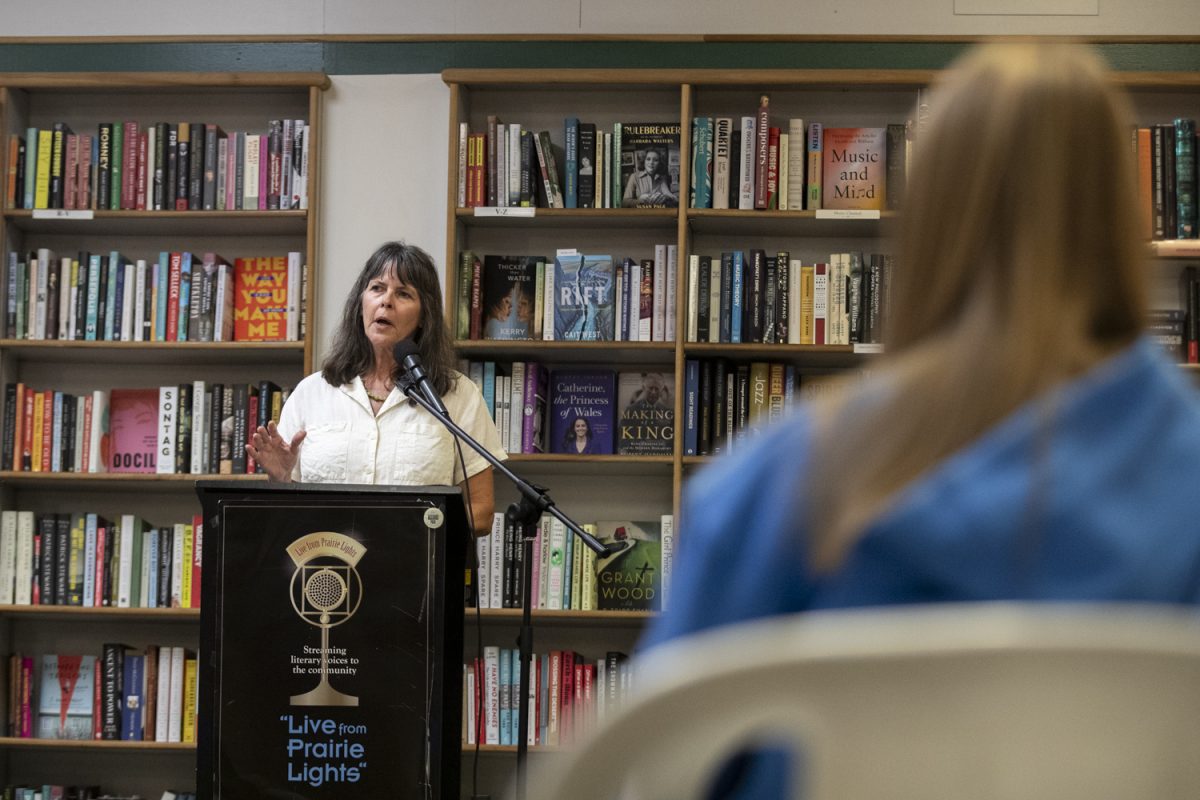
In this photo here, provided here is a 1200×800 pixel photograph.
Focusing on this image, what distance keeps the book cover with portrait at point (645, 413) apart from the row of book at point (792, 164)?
0.57m

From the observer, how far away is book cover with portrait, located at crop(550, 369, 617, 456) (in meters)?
4.08

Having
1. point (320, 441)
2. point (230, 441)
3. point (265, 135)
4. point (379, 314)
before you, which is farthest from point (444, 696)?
point (265, 135)

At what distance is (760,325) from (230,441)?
1.68 metres

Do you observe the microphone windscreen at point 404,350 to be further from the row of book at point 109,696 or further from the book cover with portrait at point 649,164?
the row of book at point 109,696

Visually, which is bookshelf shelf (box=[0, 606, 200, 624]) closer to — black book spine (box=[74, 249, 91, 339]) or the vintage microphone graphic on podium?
black book spine (box=[74, 249, 91, 339])

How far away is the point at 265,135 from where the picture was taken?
4.17 m

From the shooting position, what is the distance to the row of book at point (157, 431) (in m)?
4.08

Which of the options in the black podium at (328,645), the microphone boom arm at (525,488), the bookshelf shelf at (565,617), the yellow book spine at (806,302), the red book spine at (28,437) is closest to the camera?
the black podium at (328,645)

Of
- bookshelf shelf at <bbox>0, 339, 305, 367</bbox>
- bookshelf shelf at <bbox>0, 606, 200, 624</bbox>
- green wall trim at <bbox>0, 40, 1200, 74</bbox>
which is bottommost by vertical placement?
bookshelf shelf at <bbox>0, 606, 200, 624</bbox>

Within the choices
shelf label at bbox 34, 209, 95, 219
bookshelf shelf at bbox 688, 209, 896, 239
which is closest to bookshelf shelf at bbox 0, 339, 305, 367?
shelf label at bbox 34, 209, 95, 219

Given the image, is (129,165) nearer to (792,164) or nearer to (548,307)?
(548,307)

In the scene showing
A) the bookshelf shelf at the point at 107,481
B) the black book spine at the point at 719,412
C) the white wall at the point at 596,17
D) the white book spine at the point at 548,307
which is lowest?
the bookshelf shelf at the point at 107,481

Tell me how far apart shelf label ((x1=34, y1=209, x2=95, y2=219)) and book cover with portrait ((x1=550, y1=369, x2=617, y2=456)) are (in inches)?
60.6

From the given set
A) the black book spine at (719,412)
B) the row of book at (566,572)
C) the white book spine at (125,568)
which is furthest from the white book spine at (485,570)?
the white book spine at (125,568)
